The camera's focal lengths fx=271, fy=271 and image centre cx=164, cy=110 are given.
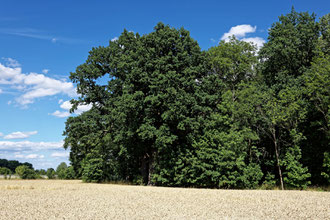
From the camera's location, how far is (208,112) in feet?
91.9

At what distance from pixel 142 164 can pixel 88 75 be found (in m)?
12.6

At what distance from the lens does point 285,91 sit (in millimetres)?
28250

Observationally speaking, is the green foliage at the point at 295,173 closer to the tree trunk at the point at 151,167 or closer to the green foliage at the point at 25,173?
the tree trunk at the point at 151,167

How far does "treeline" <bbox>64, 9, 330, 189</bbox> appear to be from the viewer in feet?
82.2

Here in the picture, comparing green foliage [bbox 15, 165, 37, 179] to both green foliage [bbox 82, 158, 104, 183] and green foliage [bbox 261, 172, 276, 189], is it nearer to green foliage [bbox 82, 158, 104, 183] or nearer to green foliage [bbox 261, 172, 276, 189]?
green foliage [bbox 82, 158, 104, 183]

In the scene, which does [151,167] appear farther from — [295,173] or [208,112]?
[295,173]

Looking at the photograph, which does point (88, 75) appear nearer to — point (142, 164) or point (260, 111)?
point (142, 164)

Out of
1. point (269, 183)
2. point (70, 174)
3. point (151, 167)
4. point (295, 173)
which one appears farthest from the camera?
point (70, 174)

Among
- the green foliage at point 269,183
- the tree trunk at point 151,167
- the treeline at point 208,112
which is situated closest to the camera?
the treeline at point 208,112

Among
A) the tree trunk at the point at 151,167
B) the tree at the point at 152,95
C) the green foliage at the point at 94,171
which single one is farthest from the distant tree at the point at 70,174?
the tree trunk at the point at 151,167

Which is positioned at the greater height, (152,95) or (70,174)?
(152,95)

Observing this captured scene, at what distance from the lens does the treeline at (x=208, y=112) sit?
2505cm

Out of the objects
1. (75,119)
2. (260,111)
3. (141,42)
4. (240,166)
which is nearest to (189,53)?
(141,42)

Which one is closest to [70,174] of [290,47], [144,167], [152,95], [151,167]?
[144,167]
